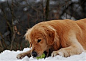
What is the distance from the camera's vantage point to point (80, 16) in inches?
467

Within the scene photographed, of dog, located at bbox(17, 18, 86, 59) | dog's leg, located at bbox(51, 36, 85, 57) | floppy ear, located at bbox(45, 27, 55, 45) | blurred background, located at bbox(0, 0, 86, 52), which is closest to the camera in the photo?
dog's leg, located at bbox(51, 36, 85, 57)

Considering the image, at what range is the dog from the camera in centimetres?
417

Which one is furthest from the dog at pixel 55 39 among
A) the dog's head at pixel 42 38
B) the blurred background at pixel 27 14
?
the blurred background at pixel 27 14

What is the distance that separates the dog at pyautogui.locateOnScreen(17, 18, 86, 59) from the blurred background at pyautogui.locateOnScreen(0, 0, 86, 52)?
275cm

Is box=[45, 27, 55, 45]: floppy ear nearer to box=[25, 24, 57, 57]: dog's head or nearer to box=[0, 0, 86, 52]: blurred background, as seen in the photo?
box=[25, 24, 57, 57]: dog's head

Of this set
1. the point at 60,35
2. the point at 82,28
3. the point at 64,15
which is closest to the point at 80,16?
the point at 64,15

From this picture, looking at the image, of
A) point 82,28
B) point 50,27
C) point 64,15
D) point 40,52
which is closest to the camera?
point 40,52

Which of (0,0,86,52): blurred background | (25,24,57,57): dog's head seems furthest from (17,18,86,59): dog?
(0,0,86,52): blurred background

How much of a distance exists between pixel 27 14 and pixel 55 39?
3.70 meters

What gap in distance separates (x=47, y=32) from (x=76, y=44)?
0.76 meters

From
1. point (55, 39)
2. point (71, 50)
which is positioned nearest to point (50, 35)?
point (55, 39)

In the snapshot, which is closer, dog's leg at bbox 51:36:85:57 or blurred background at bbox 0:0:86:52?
dog's leg at bbox 51:36:85:57

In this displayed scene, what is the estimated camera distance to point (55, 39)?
175 inches

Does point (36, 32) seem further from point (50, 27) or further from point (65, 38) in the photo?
point (65, 38)
